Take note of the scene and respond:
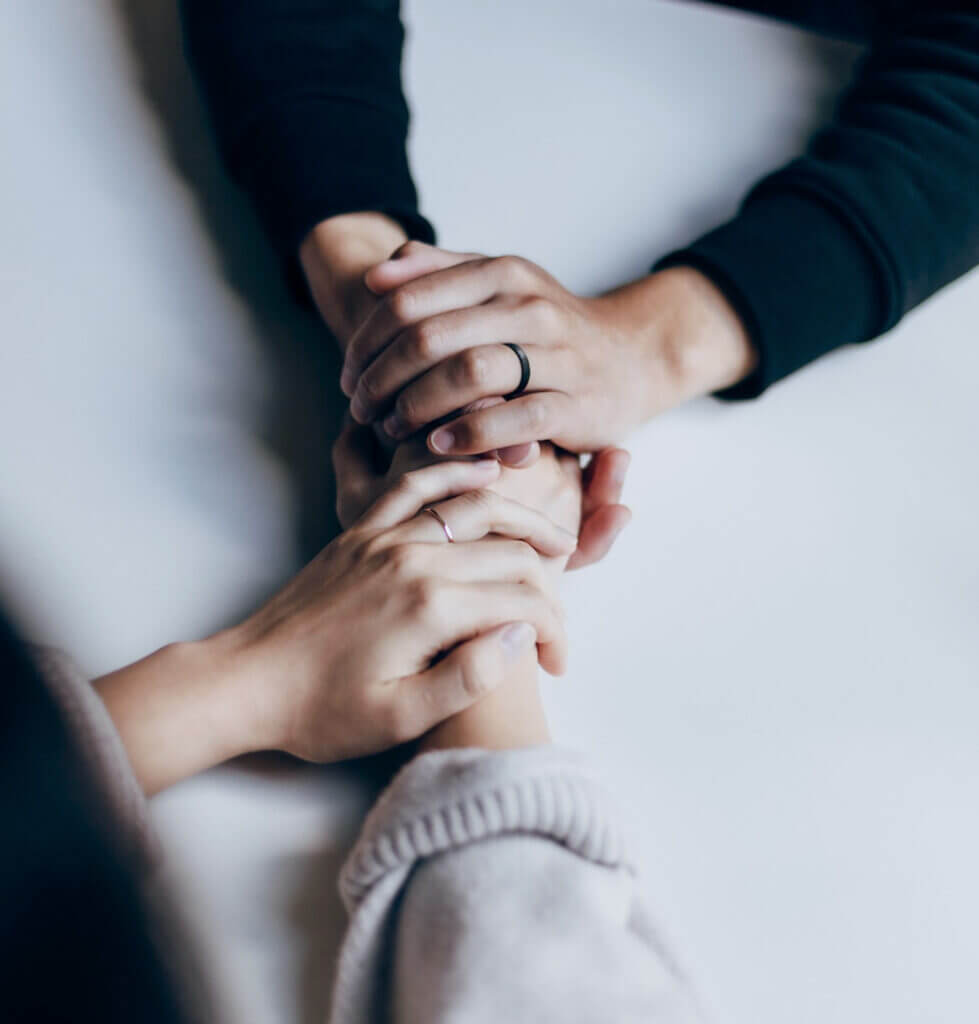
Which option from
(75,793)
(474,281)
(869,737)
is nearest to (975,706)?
(869,737)

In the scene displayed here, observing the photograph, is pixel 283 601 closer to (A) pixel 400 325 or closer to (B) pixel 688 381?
(A) pixel 400 325

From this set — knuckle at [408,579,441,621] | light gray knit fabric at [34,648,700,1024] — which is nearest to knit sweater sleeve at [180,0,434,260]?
knuckle at [408,579,441,621]

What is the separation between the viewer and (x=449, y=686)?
56 cm

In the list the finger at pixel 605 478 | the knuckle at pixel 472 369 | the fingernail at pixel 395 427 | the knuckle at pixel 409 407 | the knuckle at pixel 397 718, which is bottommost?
the knuckle at pixel 397 718

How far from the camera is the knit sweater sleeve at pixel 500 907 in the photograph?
42 centimetres

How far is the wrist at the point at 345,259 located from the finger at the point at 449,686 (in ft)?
1.02

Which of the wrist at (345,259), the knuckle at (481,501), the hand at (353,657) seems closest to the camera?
the hand at (353,657)

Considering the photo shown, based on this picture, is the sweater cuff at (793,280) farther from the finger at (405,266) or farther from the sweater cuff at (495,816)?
the sweater cuff at (495,816)

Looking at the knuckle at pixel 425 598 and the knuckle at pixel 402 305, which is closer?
the knuckle at pixel 425 598

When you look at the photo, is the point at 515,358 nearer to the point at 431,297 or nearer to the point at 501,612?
the point at 431,297

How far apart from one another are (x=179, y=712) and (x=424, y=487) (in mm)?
221

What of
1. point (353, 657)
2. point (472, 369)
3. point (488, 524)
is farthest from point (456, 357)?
point (353, 657)

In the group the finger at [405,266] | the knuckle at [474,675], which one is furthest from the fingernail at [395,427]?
the knuckle at [474,675]

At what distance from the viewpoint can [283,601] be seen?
1.97 ft
